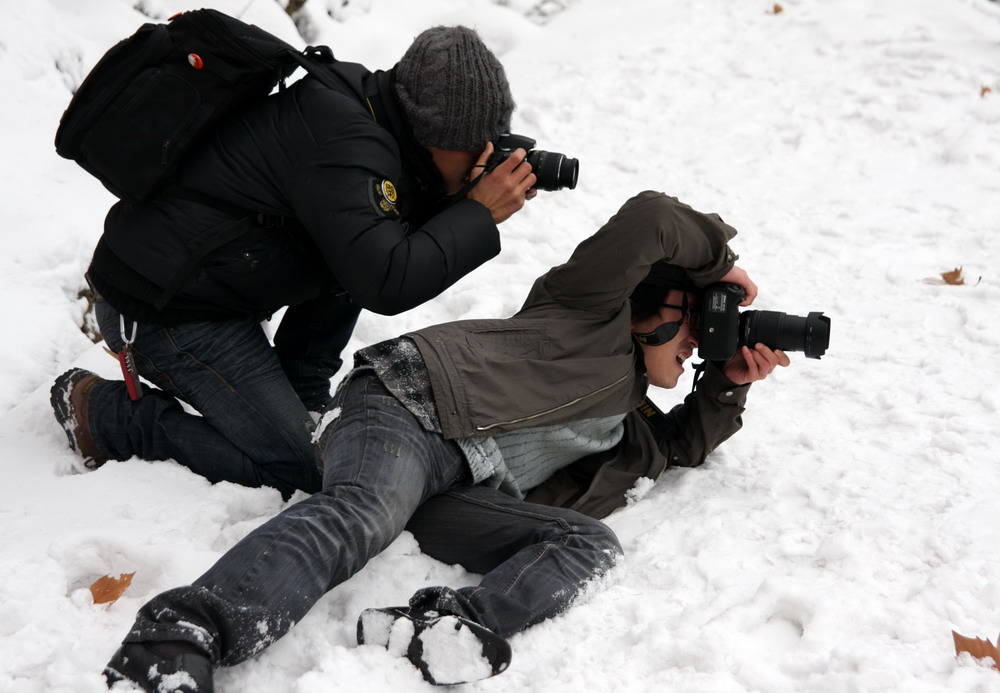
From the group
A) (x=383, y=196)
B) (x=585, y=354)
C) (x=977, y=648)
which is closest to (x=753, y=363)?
(x=585, y=354)

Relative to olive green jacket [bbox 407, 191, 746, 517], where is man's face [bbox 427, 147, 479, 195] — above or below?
above

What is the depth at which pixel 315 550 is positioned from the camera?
175 cm

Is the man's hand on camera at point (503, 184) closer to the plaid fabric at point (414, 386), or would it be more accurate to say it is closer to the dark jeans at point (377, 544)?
the plaid fabric at point (414, 386)

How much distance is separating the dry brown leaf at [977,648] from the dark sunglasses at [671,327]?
1.09m

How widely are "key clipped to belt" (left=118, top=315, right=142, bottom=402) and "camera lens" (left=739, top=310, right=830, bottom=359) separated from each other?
5.45 ft

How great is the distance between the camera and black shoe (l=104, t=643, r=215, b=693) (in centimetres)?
148

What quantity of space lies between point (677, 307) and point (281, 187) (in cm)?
112

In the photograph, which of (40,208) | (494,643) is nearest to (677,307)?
(494,643)

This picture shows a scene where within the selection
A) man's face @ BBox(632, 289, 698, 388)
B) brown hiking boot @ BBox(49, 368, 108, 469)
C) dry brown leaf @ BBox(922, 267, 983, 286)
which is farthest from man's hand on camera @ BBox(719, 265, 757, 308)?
brown hiking boot @ BBox(49, 368, 108, 469)

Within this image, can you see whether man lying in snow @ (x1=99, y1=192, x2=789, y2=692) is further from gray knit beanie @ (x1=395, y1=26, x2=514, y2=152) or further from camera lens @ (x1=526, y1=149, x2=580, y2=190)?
gray knit beanie @ (x1=395, y1=26, x2=514, y2=152)

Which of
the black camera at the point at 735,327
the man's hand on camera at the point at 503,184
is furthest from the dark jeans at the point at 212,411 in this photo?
the black camera at the point at 735,327

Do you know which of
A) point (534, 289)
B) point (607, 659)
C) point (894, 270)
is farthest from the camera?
point (894, 270)

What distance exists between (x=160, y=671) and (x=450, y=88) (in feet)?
4.68

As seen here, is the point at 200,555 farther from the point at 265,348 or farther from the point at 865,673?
the point at 865,673
